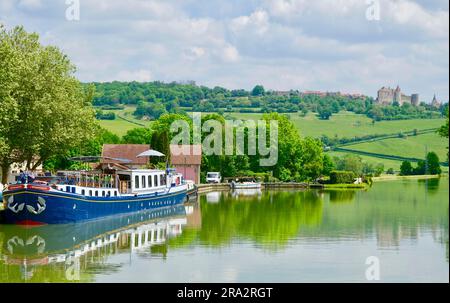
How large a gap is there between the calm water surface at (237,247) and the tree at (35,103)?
9.08 m

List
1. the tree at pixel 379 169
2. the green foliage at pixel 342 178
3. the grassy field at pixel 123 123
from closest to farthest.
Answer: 1. the green foliage at pixel 342 178
2. the tree at pixel 379 169
3. the grassy field at pixel 123 123

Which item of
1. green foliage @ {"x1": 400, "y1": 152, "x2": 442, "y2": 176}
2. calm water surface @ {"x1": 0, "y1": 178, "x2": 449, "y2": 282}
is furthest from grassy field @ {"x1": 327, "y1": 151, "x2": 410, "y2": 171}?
calm water surface @ {"x1": 0, "y1": 178, "x2": 449, "y2": 282}

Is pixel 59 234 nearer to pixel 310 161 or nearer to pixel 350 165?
pixel 310 161

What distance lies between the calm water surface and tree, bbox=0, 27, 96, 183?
29.8ft

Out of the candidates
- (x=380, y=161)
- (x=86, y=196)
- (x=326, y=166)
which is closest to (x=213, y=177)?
(x=326, y=166)

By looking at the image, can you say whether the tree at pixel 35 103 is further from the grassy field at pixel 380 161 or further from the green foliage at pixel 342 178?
the grassy field at pixel 380 161

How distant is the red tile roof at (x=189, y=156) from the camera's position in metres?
111

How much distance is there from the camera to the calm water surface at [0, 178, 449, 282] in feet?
116

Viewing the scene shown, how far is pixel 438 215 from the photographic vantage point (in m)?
61.1

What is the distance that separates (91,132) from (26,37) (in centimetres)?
1015

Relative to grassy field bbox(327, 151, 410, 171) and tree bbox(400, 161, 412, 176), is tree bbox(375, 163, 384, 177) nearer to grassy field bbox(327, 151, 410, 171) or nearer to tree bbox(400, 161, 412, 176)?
grassy field bbox(327, 151, 410, 171)

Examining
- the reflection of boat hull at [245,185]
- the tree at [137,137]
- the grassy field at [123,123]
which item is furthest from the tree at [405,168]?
the reflection of boat hull at [245,185]
